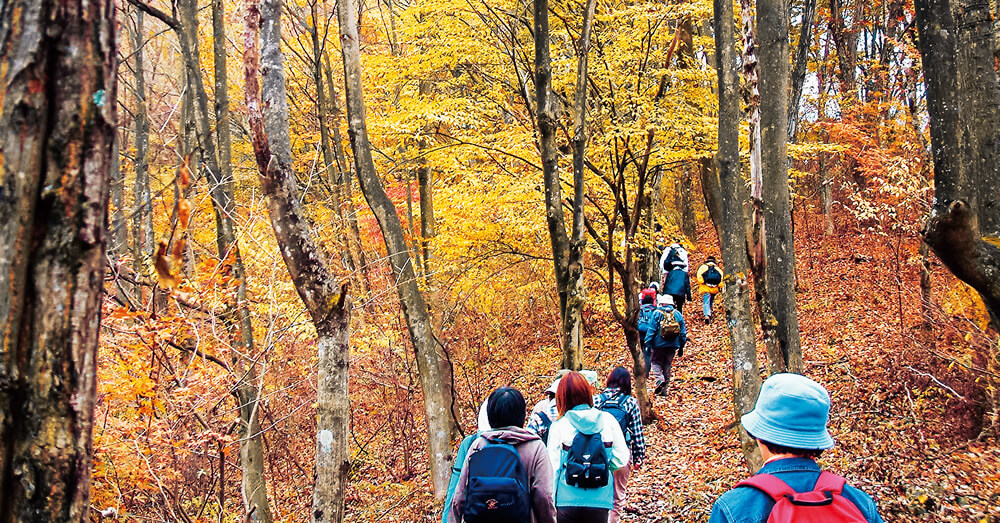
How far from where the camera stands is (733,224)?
6.82 m

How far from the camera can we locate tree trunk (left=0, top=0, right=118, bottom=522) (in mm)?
1783

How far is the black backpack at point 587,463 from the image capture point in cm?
437

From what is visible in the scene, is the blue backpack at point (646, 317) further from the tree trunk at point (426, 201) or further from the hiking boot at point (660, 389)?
the tree trunk at point (426, 201)

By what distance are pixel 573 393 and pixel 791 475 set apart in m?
2.57

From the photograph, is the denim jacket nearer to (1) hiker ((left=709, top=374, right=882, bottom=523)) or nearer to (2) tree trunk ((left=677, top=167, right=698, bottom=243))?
(1) hiker ((left=709, top=374, right=882, bottom=523))

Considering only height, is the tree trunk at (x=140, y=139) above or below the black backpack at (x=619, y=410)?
above

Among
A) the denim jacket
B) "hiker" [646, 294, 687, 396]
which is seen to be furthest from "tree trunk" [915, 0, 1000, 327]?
"hiker" [646, 294, 687, 396]

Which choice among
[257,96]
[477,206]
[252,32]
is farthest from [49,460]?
[477,206]

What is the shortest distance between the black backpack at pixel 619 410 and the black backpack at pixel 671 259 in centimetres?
704

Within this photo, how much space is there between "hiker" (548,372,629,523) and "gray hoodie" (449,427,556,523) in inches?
22.5

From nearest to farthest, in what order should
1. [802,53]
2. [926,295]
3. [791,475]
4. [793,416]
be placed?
[791,475]
[793,416]
[926,295]
[802,53]

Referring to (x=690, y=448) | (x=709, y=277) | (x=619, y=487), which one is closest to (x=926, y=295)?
(x=690, y=448)

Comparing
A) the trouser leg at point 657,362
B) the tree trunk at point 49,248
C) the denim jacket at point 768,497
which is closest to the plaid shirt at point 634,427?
the denim jacket at point 768,497

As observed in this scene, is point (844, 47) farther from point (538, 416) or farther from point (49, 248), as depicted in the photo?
point (49, 248)
